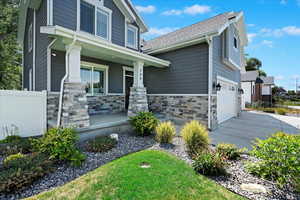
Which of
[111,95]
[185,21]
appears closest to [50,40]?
[111,95]

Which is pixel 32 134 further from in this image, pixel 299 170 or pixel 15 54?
pixel 15 54

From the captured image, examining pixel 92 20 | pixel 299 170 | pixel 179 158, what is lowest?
pixel 179 158

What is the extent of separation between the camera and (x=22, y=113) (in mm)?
5797

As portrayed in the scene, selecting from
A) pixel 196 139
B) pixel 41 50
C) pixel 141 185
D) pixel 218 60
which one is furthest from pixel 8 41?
pixel 196 139

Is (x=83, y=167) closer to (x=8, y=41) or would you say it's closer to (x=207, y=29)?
(x=207, y=29)

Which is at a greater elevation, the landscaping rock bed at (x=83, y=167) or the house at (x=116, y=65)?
the house at (x=116, y=65)

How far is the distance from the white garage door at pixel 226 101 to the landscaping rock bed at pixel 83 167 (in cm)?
538

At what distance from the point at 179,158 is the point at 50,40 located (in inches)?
274

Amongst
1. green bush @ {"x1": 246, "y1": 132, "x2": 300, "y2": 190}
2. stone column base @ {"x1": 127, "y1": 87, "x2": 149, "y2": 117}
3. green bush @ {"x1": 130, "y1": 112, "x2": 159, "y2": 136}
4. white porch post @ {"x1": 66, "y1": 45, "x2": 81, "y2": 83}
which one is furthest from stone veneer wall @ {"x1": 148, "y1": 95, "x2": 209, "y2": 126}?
white porch post @ {"x1": 66, "y1": 45, "x2": 81, "y2": 83}

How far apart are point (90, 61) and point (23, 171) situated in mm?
6175

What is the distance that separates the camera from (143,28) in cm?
1121

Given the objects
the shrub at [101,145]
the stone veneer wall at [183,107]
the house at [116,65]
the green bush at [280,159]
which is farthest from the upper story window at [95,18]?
the green bush at [280,159]

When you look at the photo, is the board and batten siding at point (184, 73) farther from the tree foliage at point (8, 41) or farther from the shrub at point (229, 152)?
the tree foliage at point (8, 41)

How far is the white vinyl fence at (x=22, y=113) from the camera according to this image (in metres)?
5.43
